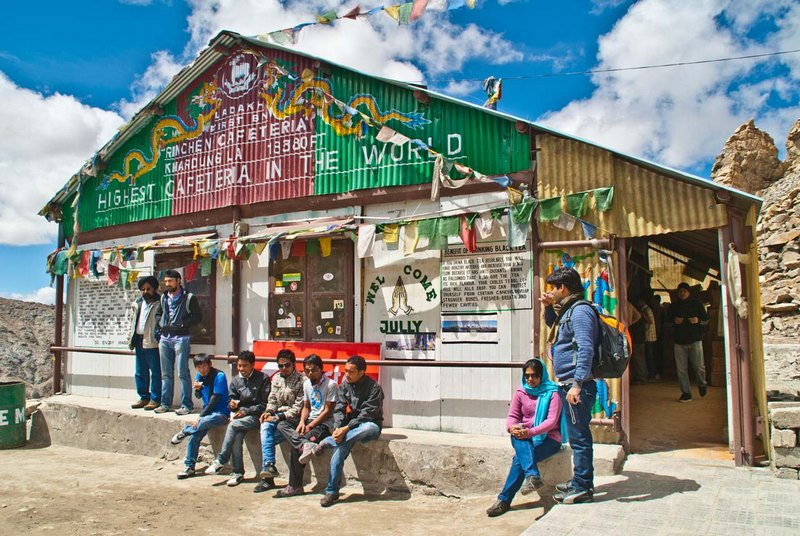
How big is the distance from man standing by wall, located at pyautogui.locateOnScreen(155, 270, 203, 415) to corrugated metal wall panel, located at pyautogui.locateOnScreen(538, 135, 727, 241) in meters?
5.06

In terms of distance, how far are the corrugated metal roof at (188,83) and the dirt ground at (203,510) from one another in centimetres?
336

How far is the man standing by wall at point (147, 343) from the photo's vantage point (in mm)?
9188

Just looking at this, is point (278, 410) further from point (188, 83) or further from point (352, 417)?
point (188, 83)

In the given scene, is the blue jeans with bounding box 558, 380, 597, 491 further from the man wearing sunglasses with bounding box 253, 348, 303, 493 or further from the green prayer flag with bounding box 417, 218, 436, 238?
the man wearing sunglasses with bounding box 253, 348, 303, 493

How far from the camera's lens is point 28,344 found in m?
16.3

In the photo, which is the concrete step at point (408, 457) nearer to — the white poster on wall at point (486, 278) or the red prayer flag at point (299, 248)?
the white poster on wall at point (486, 278)

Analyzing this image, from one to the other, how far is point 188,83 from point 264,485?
638cm

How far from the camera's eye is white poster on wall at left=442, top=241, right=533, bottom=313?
6.93 meters

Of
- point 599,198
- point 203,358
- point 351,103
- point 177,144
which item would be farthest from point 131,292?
point 599,198

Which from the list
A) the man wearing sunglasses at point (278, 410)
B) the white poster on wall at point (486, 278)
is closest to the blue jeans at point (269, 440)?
the man wearing sunglasses at point (278, 410)

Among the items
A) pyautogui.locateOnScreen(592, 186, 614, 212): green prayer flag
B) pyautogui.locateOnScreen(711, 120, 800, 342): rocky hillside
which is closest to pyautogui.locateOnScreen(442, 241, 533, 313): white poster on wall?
pyautogui.locateOnScreen(592, 186, 614, 212): green prayer flag

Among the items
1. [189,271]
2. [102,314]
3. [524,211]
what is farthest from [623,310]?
[102,314]

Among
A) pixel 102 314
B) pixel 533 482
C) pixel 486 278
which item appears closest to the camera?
pixel 533 482

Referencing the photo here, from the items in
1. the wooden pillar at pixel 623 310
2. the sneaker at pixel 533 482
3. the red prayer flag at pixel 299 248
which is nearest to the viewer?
the sneaker at pixel 533 482
